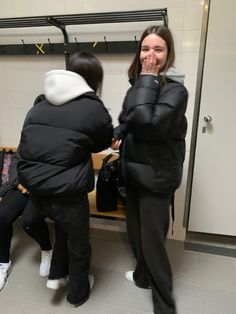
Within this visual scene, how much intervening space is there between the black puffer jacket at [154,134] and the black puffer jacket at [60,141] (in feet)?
0.55

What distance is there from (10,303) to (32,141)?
1046 millimetres

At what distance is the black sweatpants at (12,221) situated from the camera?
1629mm

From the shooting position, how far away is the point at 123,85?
2059 millimetres

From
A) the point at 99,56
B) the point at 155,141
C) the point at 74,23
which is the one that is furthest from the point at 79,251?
the point at 74,23

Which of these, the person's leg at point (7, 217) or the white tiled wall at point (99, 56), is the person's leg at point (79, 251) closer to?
the person's leg at point (7, 217)

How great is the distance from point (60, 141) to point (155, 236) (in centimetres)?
68

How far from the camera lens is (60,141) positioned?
1169mm

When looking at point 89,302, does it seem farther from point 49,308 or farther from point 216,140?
point 216,140

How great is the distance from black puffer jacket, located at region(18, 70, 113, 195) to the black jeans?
0.10 metres

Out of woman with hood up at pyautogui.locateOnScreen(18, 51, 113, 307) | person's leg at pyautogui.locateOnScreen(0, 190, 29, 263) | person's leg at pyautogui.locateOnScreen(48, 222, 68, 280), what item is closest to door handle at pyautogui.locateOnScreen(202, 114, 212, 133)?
woman with hood up at pyautogui.locateOnScreen(18, 51, 113, 307)

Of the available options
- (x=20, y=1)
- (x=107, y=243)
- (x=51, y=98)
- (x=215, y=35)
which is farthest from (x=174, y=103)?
(x=20, y=1)

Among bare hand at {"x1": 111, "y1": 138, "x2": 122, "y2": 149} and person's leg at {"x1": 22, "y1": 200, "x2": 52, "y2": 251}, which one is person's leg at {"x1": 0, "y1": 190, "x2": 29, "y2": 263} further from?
bare hand at {"x1": 111, "y1": 138, "x2": 122, "y2": 149}

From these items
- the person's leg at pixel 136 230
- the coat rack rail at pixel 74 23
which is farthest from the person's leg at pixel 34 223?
the coat rack rail at pixel 74 23

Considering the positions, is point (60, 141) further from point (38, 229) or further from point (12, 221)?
point (12, 221)
